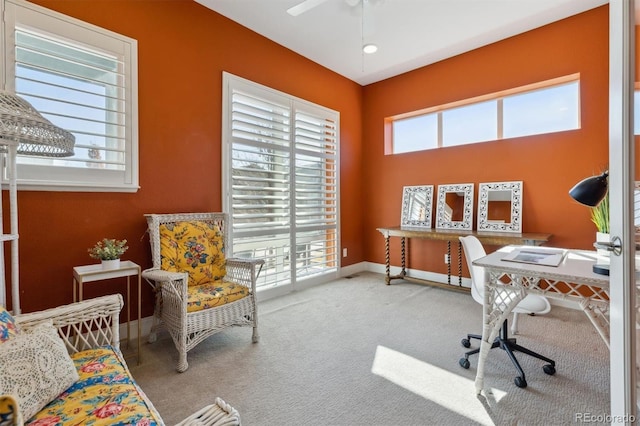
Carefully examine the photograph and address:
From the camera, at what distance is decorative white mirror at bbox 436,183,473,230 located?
3.67m

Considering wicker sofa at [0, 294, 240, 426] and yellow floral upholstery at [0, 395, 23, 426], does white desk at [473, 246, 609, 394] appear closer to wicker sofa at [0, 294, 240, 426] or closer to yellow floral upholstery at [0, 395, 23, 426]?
wicker sofa at [0, 294, 240, 426]

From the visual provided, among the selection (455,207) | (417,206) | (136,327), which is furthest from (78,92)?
(455,207)

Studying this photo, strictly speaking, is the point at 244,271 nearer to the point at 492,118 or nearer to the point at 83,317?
the point at 83,317

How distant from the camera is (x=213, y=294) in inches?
86.5

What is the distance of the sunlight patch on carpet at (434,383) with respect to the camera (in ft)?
5.27

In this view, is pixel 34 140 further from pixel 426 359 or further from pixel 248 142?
pixel 426 359

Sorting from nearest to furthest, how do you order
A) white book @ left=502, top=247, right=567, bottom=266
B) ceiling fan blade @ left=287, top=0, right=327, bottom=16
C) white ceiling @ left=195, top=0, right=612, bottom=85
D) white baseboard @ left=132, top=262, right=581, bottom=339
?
white book @ left=502, top=247, right=567, bottom=266 < ceiling fan blade @ left=287, top=0, right=327, bottom=16 < white baseboard @ left=132, top=262, right=581, bottom=339 < white ceiling @ left=195, top=0, right=612, bottom=85

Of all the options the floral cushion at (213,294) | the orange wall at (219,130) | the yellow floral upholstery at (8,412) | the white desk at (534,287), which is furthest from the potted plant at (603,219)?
the yellow floral upholstery at (8,412)

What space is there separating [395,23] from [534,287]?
112 inches

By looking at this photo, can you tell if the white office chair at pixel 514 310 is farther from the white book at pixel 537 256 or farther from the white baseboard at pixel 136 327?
the white baseboard at pixel 136 327

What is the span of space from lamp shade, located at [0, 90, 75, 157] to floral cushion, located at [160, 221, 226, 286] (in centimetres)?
94

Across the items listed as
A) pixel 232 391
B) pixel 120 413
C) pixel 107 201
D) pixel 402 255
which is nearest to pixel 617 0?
pixel 120 413

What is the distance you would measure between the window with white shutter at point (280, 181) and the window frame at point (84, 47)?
2.76 feet

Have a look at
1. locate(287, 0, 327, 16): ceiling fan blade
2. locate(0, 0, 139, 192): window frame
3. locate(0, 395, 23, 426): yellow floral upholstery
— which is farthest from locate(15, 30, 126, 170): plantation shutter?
locate(0, 395, 23, 426): yellow floral upholstery
